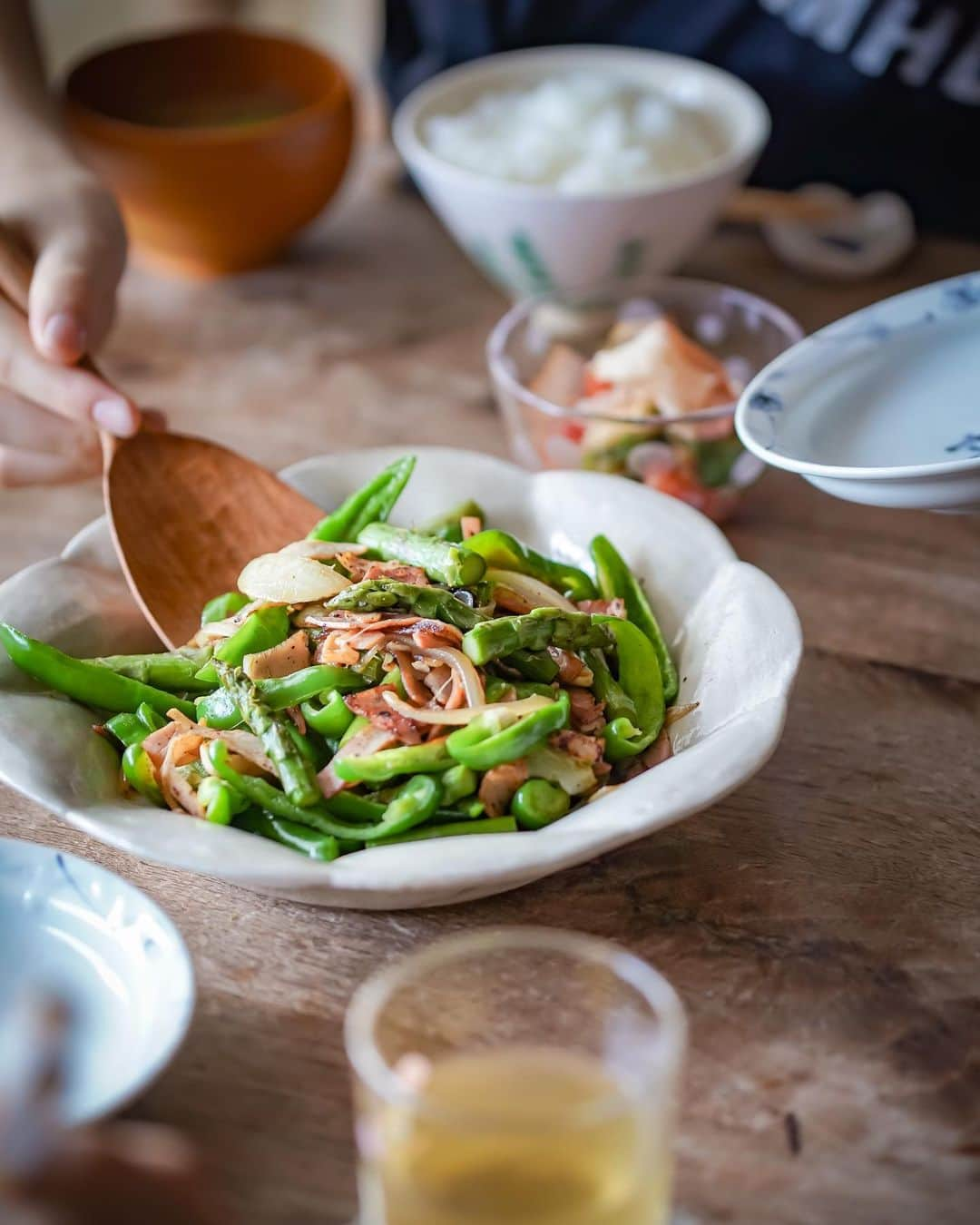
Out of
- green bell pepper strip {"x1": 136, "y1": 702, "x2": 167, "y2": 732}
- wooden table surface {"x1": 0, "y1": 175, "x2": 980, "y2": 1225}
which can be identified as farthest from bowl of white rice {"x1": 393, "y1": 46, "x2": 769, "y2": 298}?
green bell pepper strip {"x1": 136, "y1": 702, "x2": 167, "y2": 732}

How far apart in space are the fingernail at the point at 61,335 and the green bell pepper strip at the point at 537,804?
1.05m

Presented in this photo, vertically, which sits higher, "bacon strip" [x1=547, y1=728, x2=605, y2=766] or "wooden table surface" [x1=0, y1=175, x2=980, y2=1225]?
"bacon strip" [x1=547, y1=728, x2=605, y2=766]

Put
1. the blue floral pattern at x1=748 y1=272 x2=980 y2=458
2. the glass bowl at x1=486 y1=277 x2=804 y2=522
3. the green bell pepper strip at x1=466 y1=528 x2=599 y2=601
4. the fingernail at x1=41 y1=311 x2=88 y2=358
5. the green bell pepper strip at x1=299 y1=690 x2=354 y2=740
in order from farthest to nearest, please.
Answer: the glass bowl at x1=486 y1=277 x2=804 y2=522 < the fingernail at x1=41 y1=311 x2=88 y2=358 < the blue floral pattern at x1=748 y1=272 x2=980 y2=458 < the green bell pepper strip at x1=466 y1=528 x2=599 y2=601 < the green bell pepper strip at x1=299 y1=690 x2=354 y2=740

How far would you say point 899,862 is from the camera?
1602 millimetres

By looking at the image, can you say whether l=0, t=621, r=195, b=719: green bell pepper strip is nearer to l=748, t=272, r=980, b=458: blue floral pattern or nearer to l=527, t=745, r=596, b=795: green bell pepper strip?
l=527, t=745, r=596, b=795: green bell pepper strip

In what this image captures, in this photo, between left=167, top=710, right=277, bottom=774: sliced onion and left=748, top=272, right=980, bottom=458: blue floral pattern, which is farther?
left=748, top=272, right=980, bottom=458: blue floral pattern

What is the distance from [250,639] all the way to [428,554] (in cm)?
25

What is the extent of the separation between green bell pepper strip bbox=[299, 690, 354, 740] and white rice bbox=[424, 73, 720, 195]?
1287 millimetres

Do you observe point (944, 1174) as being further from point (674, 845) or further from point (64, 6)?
point (64, 6)

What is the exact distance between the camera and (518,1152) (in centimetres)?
92

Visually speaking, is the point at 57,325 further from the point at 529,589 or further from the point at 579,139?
the point at 579,139

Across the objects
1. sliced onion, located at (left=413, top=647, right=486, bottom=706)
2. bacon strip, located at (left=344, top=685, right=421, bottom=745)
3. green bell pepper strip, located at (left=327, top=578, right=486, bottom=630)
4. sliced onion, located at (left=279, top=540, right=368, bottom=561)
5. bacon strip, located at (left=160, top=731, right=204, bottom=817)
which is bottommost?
bacon strip, located at (left=160, top=731, right=204, bottom=817)

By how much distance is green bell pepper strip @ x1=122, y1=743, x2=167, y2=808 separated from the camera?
1.50 m

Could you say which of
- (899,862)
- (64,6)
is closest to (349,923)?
(899,862)
